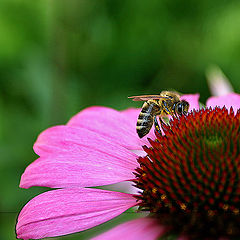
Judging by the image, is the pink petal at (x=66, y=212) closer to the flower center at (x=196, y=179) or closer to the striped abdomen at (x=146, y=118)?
the flower center at (x=196, y=179)

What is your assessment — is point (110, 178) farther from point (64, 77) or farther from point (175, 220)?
point (64, 77)

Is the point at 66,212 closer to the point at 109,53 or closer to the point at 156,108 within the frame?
the point at 156,108

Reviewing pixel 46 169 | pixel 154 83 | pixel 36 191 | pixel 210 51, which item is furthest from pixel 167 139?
pixel 210 51

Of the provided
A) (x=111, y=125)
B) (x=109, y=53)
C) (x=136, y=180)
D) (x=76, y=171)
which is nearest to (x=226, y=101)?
(x=111, y=125)

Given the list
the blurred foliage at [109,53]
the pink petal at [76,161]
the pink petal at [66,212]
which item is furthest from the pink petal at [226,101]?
the blurred foliage at [109,53]

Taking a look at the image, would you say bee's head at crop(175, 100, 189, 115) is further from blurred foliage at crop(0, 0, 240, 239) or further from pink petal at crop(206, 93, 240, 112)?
blurred foliage at crop(0, 0, 240, 239)

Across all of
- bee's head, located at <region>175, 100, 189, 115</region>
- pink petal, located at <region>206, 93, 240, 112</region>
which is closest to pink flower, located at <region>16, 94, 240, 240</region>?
bee's head, located at <region>175, 100, 189, 115</region>
